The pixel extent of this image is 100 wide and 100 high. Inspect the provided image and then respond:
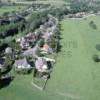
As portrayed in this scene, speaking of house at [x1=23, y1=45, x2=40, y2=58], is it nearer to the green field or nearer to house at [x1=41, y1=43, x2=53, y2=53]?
house at [x1=41, y1=43, x2=53, y2=53]

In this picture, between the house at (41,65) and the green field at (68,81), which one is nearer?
the green field at (68,81)

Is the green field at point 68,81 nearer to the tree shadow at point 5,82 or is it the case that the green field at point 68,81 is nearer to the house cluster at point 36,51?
the tree shadow at point 5,82

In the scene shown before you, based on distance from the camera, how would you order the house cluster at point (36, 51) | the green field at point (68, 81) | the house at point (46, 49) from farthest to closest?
the house at point (46, 49)
the house cluster at point (36, 51)
the green field at point (68, 81)

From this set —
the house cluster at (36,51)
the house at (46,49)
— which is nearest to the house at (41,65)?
the house cluster at (36,51)

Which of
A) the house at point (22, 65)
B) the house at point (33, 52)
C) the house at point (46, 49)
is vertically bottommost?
the house at point (46, 49)

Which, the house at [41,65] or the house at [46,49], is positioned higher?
the house at [41,65]

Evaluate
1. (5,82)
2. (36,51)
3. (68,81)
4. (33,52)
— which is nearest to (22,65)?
(5,82)

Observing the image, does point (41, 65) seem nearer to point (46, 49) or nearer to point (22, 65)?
point (22, 65)

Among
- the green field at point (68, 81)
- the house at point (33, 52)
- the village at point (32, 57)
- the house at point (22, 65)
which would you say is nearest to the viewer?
the green field at point (68, 81)

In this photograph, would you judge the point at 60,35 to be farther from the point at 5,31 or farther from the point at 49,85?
the point at 49,85
